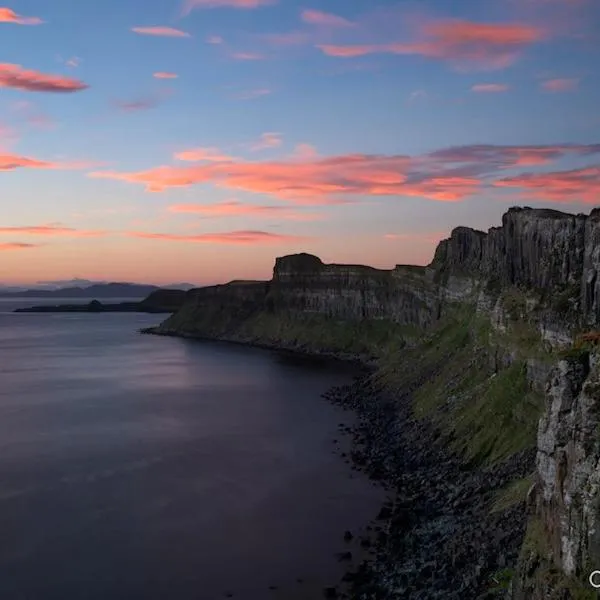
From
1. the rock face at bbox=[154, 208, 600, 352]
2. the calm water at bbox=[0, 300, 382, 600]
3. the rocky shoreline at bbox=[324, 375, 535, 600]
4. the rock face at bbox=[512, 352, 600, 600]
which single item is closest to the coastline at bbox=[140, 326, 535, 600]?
the rocky shoreline at bbox=[324, 375, 535, 600]

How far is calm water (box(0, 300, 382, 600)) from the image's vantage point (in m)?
35.8

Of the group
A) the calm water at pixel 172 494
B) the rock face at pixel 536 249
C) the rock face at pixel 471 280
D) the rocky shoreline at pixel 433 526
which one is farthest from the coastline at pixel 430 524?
the rock face at pixel 536 249

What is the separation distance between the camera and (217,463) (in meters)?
57.8

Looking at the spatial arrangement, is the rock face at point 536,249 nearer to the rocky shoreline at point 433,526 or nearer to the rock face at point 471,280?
the rock face at point 471,280

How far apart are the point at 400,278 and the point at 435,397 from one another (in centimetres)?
7519

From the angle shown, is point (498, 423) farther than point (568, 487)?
Yes

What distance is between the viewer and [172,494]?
49.0m

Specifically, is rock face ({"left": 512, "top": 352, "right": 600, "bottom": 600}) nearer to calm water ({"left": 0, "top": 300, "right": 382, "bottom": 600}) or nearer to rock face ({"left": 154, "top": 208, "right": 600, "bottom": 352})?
calm water ({"left": 0, "top": 300, "right": 382, "bottom": 600})

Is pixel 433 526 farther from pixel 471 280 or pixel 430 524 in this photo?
pixel 471 280

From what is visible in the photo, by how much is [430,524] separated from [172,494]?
63.6ft

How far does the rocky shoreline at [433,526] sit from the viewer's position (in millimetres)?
32188

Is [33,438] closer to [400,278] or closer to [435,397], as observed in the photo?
[435,397]

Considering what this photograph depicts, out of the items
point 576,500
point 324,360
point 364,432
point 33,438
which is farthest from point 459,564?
point 324,360

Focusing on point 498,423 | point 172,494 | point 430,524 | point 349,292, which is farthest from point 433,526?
point 349,292
